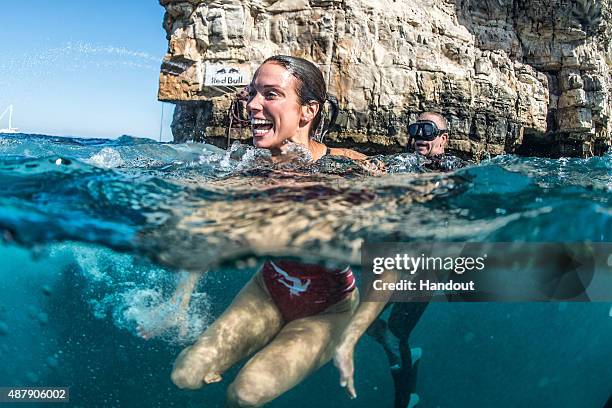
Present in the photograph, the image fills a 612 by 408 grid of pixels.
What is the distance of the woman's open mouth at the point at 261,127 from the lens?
12.5ft

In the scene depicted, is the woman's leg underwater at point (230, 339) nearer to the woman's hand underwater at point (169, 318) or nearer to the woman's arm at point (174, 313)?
the woman's arm at point (174, 313)

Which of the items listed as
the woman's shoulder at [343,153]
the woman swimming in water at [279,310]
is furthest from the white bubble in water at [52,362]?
the woman's shoulder at [343,153]

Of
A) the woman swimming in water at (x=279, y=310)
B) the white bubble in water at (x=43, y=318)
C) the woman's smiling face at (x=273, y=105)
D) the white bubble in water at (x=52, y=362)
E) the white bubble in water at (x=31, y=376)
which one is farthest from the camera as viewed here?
the white bubble in water at (x=31, y=376)

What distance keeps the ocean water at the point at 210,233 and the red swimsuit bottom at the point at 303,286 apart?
0.12 meters

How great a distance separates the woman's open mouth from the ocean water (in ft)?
1.11

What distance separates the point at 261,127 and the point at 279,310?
4.73 feet

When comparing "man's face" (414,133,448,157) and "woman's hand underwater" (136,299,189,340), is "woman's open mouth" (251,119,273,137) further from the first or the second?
"woman's hand underwater" (136,299,189,340)

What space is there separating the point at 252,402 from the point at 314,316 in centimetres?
78

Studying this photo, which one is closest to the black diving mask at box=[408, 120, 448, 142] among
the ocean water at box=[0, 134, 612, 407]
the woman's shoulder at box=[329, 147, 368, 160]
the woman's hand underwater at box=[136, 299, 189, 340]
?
the ocean water at box=[0, 134, 612, 407]

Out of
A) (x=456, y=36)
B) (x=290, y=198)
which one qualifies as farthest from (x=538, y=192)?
(x=456, y=36)

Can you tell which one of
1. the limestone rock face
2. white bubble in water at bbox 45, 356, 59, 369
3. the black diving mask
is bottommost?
white bubble in water at bbox 45, 356, 59, 369

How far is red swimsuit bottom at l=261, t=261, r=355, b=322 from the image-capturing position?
11.5 feet

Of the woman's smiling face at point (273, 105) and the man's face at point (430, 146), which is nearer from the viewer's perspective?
the woman's smiling face at point (273, 105)

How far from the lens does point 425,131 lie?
5945 millimetres
